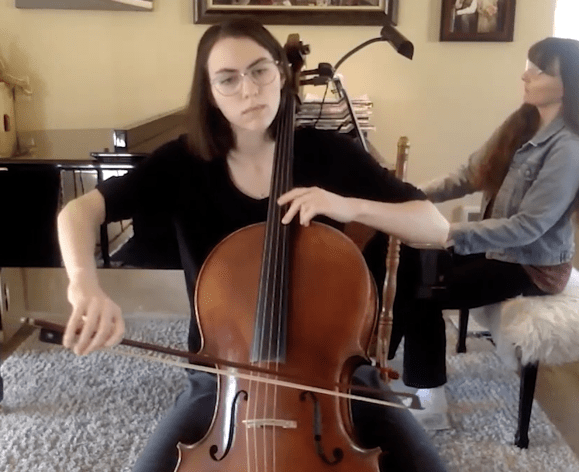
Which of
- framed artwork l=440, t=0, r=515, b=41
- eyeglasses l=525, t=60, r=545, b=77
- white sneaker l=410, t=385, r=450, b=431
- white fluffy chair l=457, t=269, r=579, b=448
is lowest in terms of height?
white sneaker l=410, t=385, r=450, b=431

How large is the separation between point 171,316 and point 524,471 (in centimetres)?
143

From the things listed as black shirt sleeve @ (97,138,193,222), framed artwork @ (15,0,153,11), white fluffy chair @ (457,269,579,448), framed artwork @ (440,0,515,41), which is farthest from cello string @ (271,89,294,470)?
framed artwork @ (440,0,515,41)

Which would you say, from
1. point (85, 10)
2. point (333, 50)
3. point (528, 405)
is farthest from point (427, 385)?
point (85, 10)

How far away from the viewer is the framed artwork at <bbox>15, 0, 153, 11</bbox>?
1956 mm

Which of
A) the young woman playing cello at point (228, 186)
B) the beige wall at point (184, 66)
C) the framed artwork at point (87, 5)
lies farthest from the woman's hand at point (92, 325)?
the beige wall at point (184, 66)

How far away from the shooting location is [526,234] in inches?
62.0

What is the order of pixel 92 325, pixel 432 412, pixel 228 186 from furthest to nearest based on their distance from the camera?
pixel 432 412
pixel 228 186
pixel 92 325

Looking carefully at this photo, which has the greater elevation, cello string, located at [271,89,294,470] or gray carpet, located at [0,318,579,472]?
cello string, located at [271,89,294,470]

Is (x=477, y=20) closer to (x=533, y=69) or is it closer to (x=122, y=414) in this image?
(x=533, y=69)

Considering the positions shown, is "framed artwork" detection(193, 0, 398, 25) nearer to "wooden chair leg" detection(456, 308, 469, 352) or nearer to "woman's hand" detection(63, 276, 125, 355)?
"wooden chair leg" detection(456, 308, 469, 352)

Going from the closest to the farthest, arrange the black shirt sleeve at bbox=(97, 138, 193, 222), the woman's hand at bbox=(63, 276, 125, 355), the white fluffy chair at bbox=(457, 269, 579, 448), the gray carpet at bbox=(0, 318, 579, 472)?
the woman's hand at bbox=(63, 276, 125, 355) → the black shirt sleeve at bbox=(97, 138, 193, 222) → the white fluffy chair at bbox=(457, 269, 579, 448) → the gray carpet at bbox=(0, 318, 579, 472)

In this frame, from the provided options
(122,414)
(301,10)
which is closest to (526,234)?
(301,10)

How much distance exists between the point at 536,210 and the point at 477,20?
2.85ft

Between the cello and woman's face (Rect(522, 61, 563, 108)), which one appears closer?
the cello
